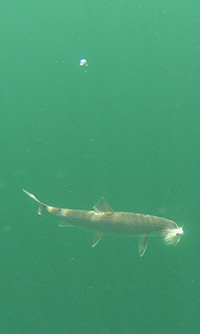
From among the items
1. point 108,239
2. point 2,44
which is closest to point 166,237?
point 108,239

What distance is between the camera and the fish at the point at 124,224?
3664 mm

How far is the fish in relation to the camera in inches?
144

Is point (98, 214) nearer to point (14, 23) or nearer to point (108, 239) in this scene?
point (108, 239)

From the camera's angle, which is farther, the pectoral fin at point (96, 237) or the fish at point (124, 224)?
the pectoral fin at point (96, 237)

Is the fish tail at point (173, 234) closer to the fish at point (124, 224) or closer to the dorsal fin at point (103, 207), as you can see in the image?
the fish at point (124, 224)

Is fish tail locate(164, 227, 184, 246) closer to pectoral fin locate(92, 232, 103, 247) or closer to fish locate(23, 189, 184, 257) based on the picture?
fish locate(23, 189, 184, 257)

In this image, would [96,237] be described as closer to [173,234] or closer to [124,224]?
[124,224]

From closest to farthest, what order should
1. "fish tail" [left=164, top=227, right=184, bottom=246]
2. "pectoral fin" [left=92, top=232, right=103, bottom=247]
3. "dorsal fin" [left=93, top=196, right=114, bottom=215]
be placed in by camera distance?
"fish tail" [left=164, top=227, right=184, bottom=246], "dorsal fin" [left=93, top=196, right=114, bottom=215], "pectoral fin" [left=92, top=232, right=103, bottom=247]

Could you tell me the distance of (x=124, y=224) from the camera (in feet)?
12.0

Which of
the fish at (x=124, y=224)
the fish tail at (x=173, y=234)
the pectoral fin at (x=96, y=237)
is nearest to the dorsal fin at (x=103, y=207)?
the fish at (x=124, y=224)

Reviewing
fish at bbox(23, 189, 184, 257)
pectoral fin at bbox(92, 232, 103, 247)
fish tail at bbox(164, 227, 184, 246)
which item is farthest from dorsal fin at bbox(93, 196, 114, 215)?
fish tail at bbox(164, 227, 184, 246)

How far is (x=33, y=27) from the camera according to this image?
14.8 m

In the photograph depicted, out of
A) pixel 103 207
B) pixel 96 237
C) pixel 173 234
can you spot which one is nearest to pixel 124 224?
pixel 103 207

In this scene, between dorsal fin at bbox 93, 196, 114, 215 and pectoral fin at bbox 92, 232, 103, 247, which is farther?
pectoral fin at bbox 92, 232, 103, 247
